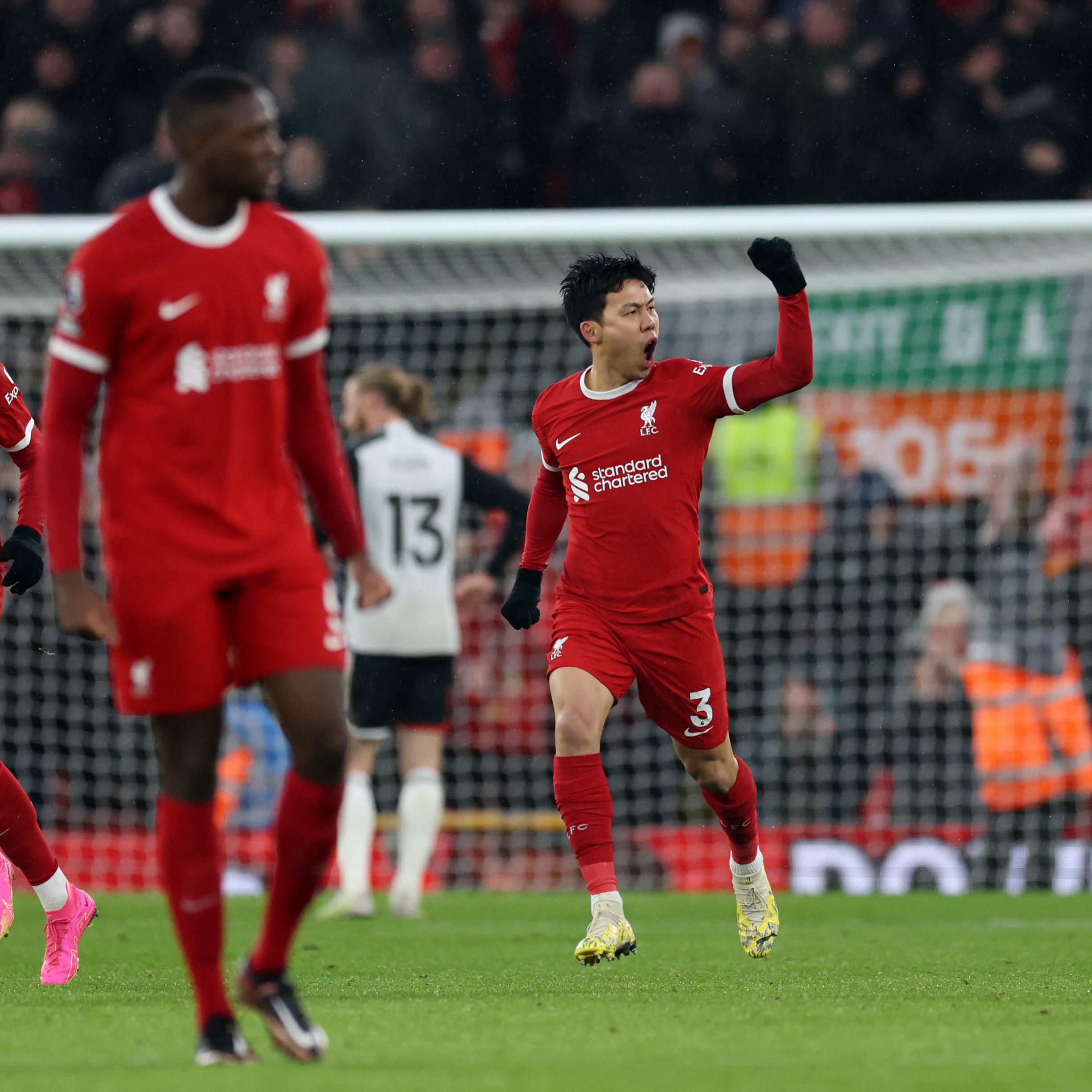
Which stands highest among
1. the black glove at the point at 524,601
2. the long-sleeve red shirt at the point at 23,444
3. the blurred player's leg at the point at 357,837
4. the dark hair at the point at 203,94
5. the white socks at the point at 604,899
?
the dark hair at the point at 203,94

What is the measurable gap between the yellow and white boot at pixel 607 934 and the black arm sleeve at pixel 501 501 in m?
3.16

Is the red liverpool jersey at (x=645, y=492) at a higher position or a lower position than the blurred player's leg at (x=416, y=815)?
higher

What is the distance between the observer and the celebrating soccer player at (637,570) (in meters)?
5.68

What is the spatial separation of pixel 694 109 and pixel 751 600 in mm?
3756

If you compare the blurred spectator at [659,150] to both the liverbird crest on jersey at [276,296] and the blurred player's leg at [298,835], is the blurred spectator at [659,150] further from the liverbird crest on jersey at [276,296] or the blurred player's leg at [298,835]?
the blurred player's leg at [298,835]

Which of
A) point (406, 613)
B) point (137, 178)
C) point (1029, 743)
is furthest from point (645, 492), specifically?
point (137, 178)

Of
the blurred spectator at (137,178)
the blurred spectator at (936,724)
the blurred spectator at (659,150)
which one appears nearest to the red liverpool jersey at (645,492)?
the blurred spectator at (936,724)

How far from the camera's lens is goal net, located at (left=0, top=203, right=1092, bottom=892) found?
10.3 m

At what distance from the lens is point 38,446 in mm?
5590

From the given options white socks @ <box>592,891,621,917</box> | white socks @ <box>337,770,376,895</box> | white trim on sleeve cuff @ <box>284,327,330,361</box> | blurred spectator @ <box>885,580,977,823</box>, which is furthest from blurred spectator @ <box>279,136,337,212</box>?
white trim on sleeve cuff @ <box>284,327,330,361</box>

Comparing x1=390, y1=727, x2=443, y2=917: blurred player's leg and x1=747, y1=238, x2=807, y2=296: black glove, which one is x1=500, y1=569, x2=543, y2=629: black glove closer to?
x1=747, y1=238, x2=807, y2=296: black glove

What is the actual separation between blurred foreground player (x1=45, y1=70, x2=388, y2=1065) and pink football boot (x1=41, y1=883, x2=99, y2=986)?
1892 millimetres

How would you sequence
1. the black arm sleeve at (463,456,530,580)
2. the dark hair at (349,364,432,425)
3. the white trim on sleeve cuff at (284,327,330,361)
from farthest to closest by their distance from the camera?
the dark hair at (349,364,432,425) → the black arm sleeve at (463,456,530,580) → the white trim on sleeve cuff at (284,327,330,361)

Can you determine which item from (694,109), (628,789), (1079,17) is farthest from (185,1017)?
(1079,17)
